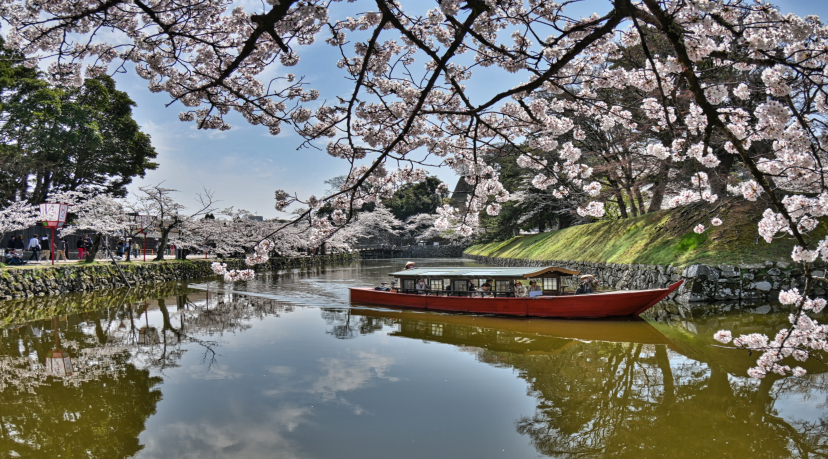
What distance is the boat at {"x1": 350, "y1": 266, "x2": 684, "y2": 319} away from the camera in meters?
11.0

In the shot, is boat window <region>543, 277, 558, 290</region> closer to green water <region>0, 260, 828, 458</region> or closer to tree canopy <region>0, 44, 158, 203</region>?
green water <region>0, 260, 828, 458</region>

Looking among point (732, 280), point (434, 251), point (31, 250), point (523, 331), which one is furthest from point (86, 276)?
point (434, 251)

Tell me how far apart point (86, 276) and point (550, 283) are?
18874mm

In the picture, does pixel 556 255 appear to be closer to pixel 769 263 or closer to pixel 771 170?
pixel 769 263

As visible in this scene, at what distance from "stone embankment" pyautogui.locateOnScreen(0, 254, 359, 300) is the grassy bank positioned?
2082 cm

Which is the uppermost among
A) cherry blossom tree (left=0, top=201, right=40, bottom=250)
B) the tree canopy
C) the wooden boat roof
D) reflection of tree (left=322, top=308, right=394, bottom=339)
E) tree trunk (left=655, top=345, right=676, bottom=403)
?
the tree canopy

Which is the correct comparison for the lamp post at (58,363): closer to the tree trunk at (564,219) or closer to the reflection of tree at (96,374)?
the reflection of tree at (96,374)

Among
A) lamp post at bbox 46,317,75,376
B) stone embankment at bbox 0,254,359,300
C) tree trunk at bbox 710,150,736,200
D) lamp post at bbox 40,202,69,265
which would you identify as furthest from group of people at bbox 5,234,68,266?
tree trunk at bbox 710,150,736,200

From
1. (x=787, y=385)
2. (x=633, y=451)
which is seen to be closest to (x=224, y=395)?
(x=633, y=451)

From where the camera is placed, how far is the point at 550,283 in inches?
493

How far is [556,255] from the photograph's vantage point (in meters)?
22.7

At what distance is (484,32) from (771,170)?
129 inches

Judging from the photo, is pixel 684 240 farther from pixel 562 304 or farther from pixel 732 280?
pixel 562 304

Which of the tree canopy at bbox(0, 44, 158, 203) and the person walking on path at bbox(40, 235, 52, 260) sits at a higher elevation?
the tree canopy at bbox(0, 44, 158, 203)
